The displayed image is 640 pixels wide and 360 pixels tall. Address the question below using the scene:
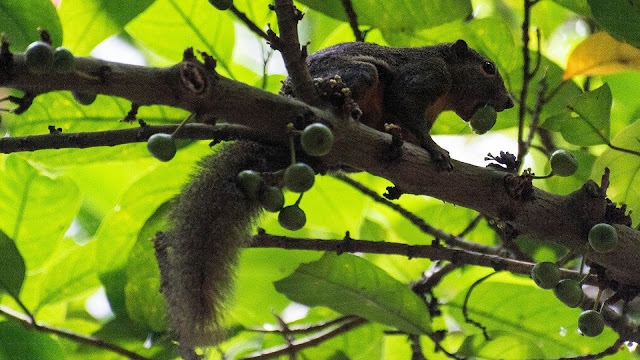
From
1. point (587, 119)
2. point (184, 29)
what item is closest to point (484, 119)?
point (587, 119)

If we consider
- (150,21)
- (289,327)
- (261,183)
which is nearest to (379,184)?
(289,327)

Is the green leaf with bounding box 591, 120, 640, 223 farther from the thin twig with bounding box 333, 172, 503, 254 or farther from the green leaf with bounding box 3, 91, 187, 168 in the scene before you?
the green leaf with bounding box 3, 91, 187, 168

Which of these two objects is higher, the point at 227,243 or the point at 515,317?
the point at 515,317

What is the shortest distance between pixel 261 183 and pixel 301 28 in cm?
138

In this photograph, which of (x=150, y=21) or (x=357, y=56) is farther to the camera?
(x=150, y=21)

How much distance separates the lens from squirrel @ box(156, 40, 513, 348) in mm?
1426

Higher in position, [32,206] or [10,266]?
[32,206]

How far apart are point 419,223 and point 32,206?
1241 mm

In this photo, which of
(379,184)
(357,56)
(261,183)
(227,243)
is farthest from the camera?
(379,184)

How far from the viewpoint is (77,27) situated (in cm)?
194

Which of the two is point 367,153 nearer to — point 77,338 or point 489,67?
point 489,67

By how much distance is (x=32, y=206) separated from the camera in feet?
6.88

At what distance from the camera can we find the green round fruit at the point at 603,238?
1.48 metres

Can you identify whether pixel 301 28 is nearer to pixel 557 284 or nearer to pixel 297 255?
pixel 297 255
